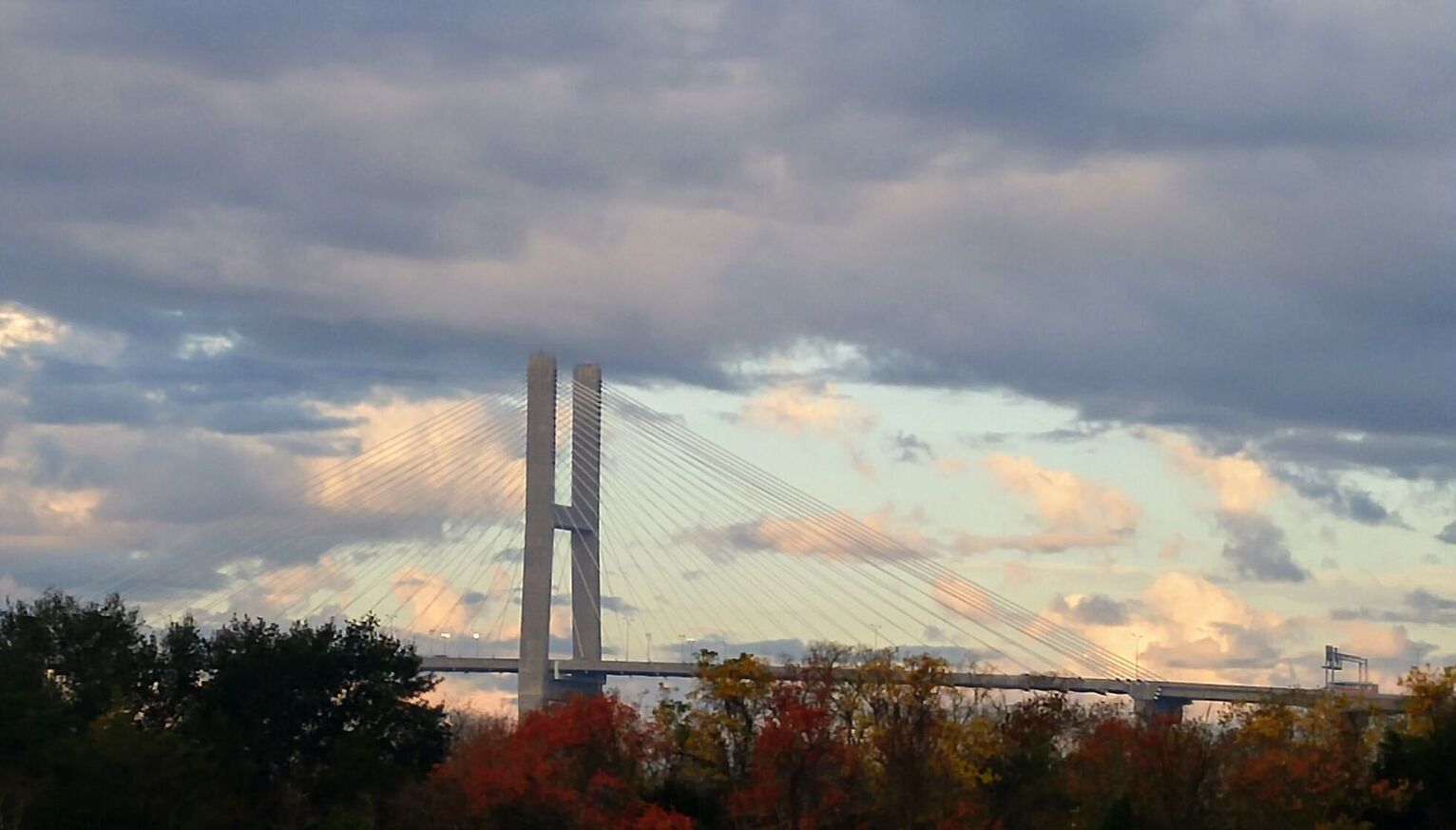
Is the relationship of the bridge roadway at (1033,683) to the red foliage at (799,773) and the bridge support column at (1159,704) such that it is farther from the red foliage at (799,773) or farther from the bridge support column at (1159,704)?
the red foliage at (799,773)

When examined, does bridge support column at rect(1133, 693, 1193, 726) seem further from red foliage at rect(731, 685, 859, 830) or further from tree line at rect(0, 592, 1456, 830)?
red foliage at rect(731, 685, 859, 830)

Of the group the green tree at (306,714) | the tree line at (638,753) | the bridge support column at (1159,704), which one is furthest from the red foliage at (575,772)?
the bridge support column at (1159,704)

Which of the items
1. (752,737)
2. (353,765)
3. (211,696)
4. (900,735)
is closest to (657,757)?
(752,737)

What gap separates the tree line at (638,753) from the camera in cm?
3575

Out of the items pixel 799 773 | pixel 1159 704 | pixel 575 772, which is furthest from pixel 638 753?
pixel 1159 704

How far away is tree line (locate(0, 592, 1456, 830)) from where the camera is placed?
35750 mm

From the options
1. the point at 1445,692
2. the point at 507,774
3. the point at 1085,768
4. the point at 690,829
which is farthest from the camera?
the point at 1445,692

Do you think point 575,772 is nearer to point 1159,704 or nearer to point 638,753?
point 638,753

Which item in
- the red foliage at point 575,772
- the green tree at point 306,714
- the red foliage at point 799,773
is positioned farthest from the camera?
the green tree at point 306,714

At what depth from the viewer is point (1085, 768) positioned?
41.0 m

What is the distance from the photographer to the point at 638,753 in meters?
37.6

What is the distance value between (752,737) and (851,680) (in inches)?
100

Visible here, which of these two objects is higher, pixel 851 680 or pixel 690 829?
pixel 851 680

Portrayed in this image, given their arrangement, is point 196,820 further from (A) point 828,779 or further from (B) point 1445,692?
(B) point 1445,692
